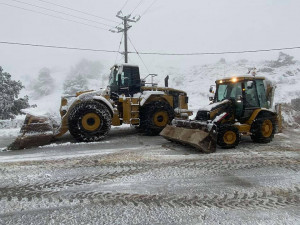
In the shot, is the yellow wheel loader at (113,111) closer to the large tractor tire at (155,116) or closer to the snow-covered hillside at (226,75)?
the large tractor tire at (155,116)

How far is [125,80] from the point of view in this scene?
9.04 metres

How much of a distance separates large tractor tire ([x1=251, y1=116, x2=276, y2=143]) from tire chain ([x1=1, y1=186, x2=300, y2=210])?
344 centimetres

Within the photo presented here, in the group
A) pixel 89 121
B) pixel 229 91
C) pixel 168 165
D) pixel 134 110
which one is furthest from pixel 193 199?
pixel 134 110

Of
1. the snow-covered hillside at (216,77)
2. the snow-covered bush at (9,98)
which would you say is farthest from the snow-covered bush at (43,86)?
the snow-covered bush at (9,98)

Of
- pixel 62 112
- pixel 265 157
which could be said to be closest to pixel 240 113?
pixel 265 157

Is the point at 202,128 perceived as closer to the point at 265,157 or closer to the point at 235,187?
the point at 265,157

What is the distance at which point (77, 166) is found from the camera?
4.94 meters

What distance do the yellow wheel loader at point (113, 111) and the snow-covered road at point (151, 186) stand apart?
0.94 meters

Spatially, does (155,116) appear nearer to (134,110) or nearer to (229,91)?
(134,110)

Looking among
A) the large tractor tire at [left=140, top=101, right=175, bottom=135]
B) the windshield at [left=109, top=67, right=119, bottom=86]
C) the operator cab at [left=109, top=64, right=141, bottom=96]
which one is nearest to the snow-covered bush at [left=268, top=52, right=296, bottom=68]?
the large tractor tire at [left=140, top=101, right=175, bottom=135]

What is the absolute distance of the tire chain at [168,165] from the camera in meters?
3.83

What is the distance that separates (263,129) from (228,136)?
145 centimetres

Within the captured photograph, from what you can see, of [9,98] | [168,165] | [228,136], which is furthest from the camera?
[9,98]

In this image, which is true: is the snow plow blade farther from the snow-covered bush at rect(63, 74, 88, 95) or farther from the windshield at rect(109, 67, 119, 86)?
the snow-covered bush at rect(63, 74, 88, 95)
